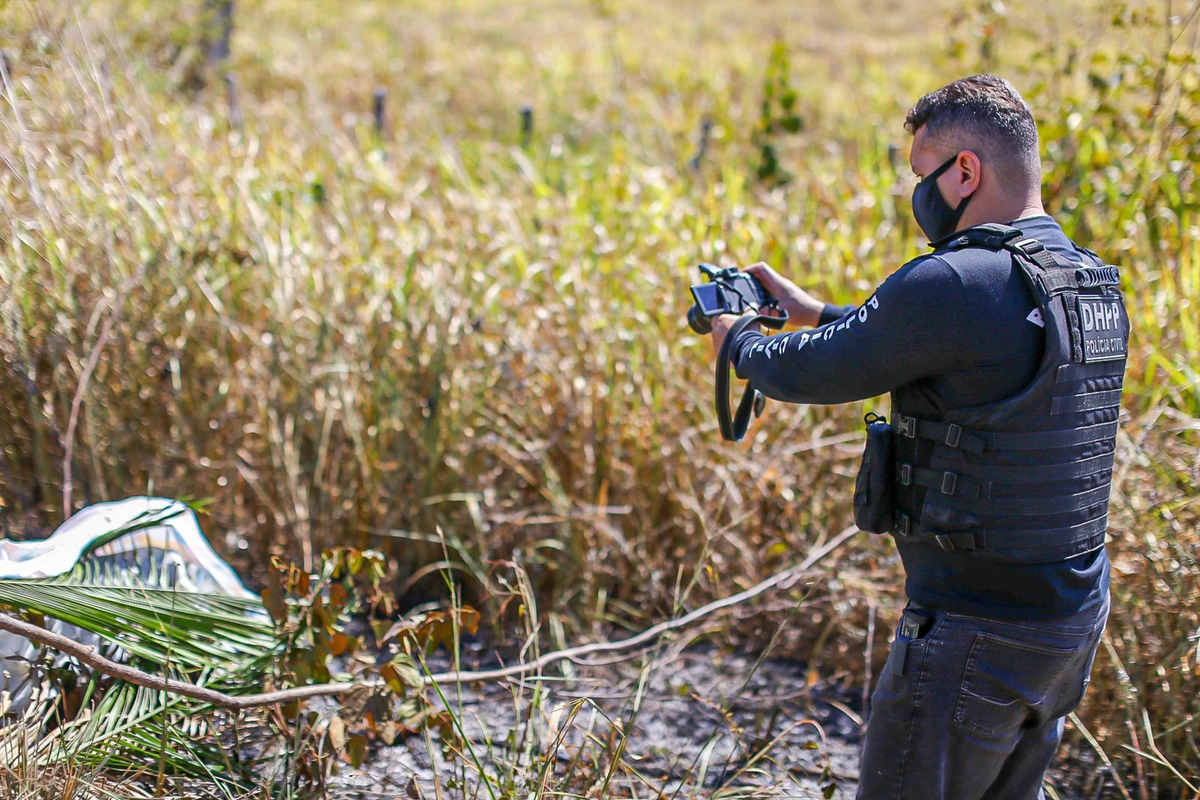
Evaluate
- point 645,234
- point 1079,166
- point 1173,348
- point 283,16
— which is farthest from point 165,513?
point 283,16

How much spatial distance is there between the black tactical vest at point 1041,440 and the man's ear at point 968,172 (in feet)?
0.38

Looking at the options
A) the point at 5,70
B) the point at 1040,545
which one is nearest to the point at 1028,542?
the point at 1040,545

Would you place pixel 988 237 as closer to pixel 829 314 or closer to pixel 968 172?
pixel 968 172

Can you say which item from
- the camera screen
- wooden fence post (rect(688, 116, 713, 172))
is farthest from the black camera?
wooden fence post (rect(688, 116, 713, 172))

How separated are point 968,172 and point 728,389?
643 millimetres

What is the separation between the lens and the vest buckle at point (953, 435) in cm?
183

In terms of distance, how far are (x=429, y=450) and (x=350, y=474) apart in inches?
11.9

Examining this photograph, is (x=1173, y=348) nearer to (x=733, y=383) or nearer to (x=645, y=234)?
(x=733, y=383)

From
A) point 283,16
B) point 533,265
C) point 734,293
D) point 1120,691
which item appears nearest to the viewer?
point 734,293

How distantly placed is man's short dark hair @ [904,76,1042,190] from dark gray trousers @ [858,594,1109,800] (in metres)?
0.85

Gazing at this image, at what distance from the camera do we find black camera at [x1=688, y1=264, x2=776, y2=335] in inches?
88.4

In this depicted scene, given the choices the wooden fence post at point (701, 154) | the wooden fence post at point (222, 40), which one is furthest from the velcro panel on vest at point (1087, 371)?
the wooden fence post at point (222, 40)

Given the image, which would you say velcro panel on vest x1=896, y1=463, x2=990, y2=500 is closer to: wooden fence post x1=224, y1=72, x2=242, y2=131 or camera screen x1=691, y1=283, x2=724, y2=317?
camera screen x1=691, y1=283, x2=724, y2=317

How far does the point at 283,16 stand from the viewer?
14797 millimetres
